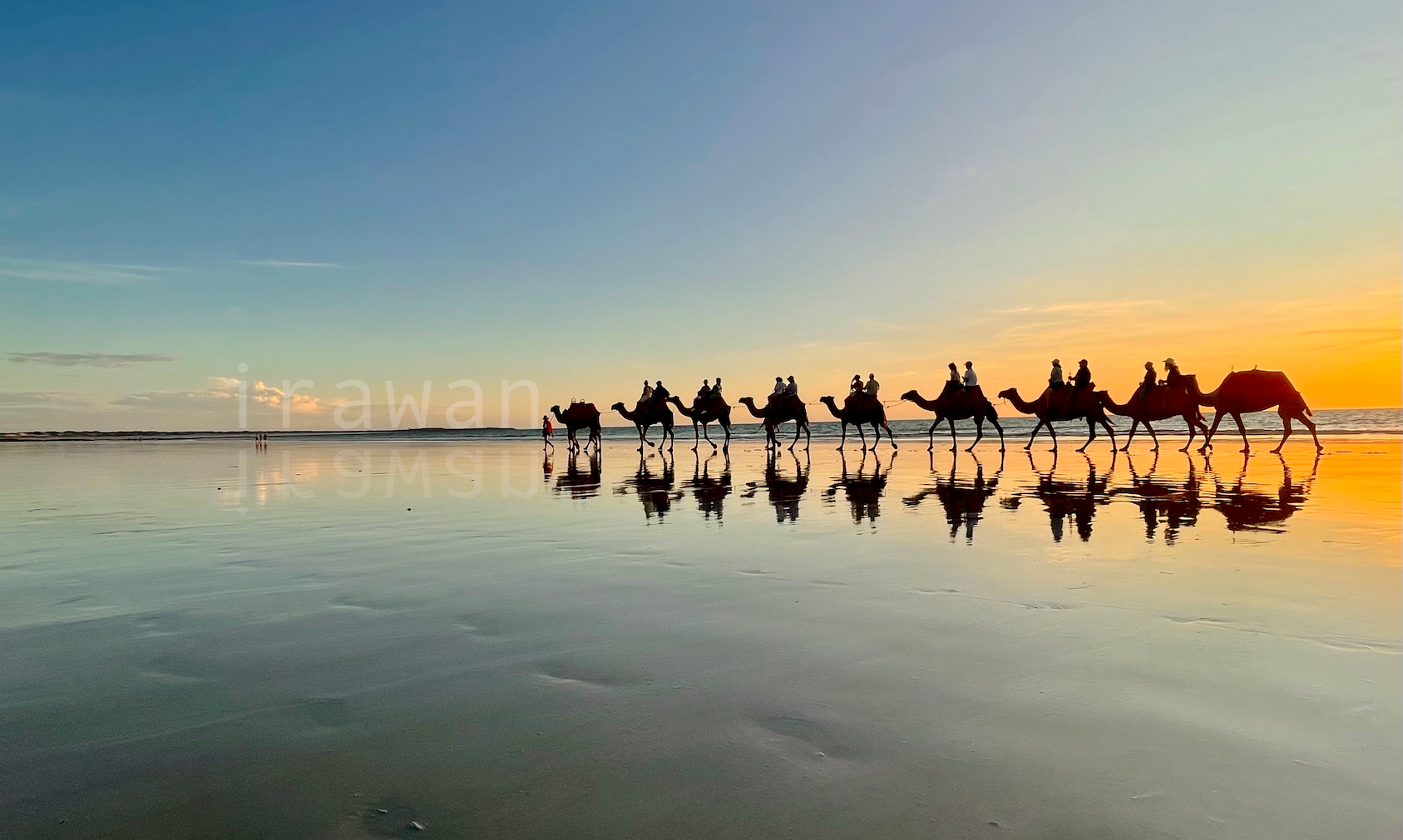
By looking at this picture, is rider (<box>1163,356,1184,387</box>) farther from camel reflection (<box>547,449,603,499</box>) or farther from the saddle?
camel reflection (<box>547,449,603,499</box>)

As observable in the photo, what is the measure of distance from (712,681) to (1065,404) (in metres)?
26.7

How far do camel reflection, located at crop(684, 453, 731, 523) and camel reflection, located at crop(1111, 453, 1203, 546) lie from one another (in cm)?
577

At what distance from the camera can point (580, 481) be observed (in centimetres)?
1833

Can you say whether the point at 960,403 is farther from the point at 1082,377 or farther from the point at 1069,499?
the point at 1069,499

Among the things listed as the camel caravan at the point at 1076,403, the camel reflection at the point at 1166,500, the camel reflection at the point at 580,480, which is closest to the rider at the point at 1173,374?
the camel caravan at the point at 1076,403

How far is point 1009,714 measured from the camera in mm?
3520

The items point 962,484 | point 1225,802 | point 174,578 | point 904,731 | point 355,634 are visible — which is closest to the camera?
point 1225,802

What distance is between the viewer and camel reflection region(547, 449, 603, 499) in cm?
1510

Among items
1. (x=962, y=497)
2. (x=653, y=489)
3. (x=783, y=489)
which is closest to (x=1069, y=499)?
(x=962, y=497)

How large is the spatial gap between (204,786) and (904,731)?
2.92 meters

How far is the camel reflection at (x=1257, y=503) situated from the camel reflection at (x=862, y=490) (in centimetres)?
452

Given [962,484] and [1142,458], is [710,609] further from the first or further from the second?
[1142,458]

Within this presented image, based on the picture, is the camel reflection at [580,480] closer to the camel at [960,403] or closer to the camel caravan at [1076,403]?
the camel caravan at [1076,403]

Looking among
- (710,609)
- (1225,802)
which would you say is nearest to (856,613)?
(710,609)
